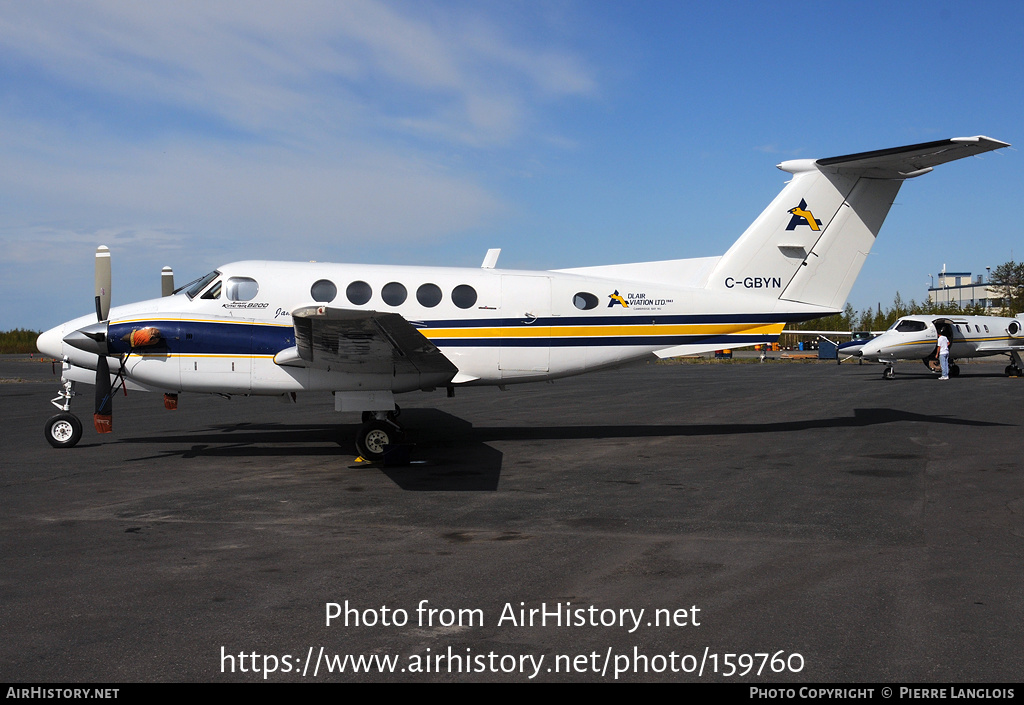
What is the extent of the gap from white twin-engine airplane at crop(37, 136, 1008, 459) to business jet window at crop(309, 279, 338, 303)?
16 millimetres

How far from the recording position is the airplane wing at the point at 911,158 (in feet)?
33.9

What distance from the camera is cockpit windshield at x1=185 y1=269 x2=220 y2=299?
10641 mm

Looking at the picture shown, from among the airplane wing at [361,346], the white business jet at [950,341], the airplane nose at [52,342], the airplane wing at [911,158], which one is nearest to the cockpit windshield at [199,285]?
the airplane wing at [361,346]

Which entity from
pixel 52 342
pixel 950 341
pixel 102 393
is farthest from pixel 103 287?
pixel 950 341

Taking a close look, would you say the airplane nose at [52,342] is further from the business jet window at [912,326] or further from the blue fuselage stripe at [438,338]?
the business jet window at [912,326]

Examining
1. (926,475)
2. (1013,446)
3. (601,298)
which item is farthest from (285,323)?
(1013,446)

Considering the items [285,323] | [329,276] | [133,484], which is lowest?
[133,484]

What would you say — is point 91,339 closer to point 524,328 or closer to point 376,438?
point 376,438

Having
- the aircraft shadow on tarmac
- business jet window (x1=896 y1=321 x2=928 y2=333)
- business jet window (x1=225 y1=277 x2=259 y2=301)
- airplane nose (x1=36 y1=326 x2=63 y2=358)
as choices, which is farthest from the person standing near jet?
airplane nose (x1=36 y1=326 x2=63 y2=358)

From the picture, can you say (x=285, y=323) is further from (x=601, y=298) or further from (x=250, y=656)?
(x=250, y=656)

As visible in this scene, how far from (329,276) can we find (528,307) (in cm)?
321

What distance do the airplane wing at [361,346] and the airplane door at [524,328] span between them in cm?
101

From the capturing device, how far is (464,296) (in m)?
11.1

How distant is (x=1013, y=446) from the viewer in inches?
414
